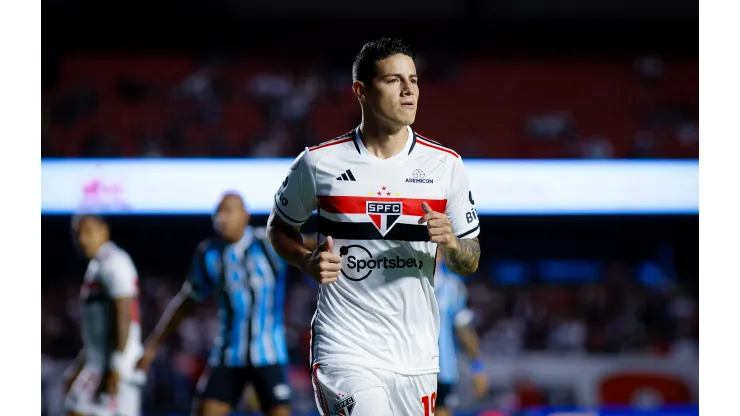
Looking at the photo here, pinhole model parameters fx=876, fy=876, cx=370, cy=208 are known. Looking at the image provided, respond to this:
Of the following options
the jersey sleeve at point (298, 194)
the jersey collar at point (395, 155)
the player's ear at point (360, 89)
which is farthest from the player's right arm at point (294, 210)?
the player's ear at point (360, 89)

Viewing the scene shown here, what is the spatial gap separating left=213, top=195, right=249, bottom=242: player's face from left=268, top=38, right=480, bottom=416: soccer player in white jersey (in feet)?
9.15

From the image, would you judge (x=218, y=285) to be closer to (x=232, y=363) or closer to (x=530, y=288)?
(x=232, y=363)

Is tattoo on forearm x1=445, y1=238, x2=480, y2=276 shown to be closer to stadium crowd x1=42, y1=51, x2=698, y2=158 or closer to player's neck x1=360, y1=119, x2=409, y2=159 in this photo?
player's neck x1=360, y1=119, x2=409, y2=159

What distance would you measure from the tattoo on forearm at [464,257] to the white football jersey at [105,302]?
11.9ft

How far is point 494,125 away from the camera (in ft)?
64.5

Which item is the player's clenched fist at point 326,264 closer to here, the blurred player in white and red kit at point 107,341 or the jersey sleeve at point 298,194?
the jersey sleeve at point 298,194

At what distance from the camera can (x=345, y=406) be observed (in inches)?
135

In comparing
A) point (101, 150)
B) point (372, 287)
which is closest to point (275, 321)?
point (372, 287)

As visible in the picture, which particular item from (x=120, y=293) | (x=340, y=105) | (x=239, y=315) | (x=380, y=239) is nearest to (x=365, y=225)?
(x=380, y=239)

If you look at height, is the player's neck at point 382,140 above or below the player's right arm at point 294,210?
above

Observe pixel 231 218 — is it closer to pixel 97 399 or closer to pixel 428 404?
pixel 97 399

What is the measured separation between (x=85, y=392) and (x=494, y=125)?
14.4 m

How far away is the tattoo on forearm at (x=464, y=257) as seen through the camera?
354 cm

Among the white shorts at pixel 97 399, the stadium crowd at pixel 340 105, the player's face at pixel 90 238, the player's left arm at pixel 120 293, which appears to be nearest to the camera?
the white shorts at pixel 97 399
